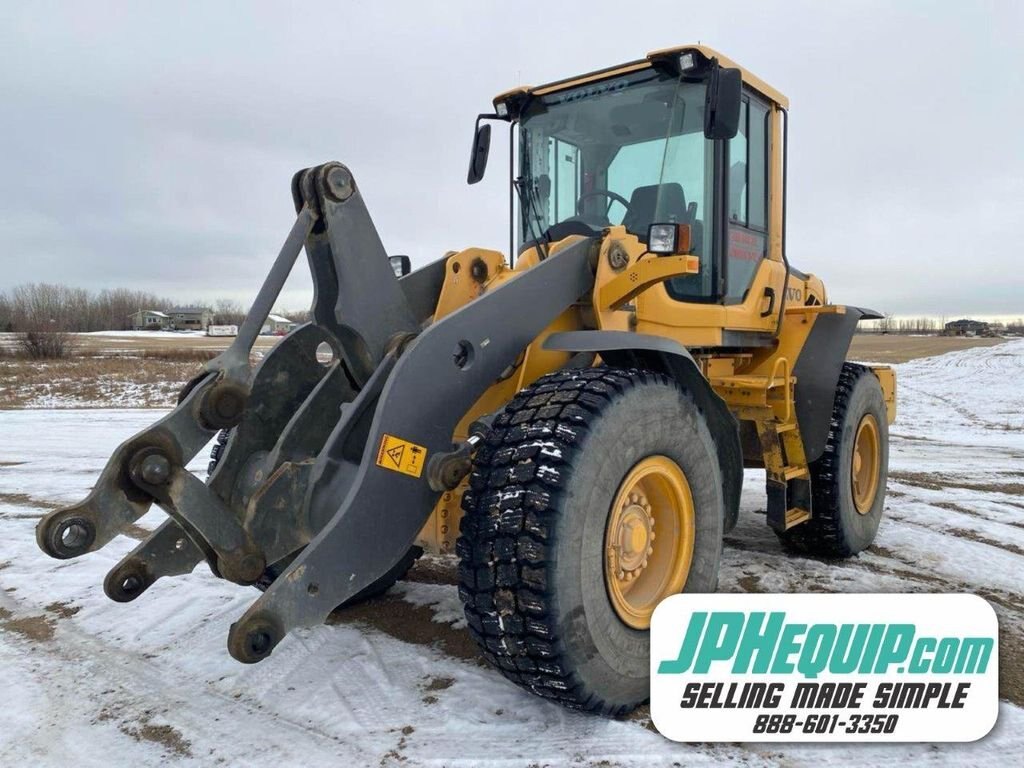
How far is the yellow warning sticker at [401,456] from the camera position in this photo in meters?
2.72

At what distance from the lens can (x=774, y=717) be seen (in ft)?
8.95

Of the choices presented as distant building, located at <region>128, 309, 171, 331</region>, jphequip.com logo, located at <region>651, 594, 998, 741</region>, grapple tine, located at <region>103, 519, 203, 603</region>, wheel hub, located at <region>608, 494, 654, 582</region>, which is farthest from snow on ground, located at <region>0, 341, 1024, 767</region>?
distant building, located at <region>128, 309, 171, 331</region>

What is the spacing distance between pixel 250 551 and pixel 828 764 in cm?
213

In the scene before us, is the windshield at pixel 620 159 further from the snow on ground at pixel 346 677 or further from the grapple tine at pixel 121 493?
the grapple tine at pixel 121 493

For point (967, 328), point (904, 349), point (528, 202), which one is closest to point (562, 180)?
point (528, 202)

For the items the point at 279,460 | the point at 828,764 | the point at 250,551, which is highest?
the point at 279,460

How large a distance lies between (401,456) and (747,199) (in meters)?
2.96

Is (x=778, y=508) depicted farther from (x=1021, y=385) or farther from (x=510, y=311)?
(x=1021, y=385)

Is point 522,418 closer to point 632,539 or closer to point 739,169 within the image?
point 632,539

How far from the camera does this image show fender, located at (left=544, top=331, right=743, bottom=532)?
121 inches

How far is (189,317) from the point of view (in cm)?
9912

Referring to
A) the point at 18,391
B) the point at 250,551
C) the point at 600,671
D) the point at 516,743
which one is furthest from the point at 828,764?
the point at 18,391

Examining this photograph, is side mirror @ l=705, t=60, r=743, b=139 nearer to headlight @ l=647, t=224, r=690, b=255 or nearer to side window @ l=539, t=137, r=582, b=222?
headlight @ l=647, t=224, r=690, b=255

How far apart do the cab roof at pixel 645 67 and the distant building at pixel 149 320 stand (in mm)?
89710
